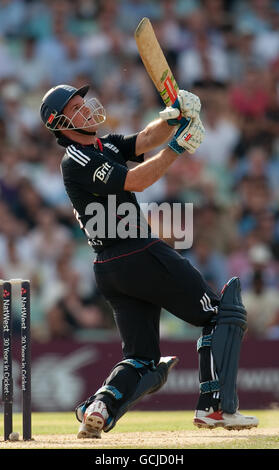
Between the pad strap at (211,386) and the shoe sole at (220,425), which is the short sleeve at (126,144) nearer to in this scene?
the pad strap at (211,386)

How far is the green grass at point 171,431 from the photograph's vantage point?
457 cm

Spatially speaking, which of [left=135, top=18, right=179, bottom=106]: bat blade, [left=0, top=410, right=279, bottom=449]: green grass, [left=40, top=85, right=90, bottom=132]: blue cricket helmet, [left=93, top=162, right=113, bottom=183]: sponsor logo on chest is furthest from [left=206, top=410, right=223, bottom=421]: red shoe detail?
[left=40, top=85, right=90, bottom=132]: blue cricket helmet

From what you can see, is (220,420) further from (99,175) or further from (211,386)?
(99,175)

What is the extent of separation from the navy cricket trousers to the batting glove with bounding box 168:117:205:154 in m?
0.58

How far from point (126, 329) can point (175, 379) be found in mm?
3491

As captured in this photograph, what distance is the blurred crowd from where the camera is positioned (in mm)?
9312

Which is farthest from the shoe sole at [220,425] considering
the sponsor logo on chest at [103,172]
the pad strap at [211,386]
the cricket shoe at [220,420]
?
the sponsor logo on chest at [103,172]

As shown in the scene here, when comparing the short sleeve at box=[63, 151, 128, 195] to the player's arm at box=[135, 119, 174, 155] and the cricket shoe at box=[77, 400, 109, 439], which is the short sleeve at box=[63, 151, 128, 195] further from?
the cricket shoe at box=[77, 400, 109, 439]

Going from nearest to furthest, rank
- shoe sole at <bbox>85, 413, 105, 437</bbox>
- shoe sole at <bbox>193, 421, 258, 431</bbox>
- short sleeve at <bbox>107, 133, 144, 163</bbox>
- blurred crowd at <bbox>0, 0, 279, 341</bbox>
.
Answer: shoe sole at <bbox>85, 413, 105, 437</bbox> → shoe sole at <bbox>193, 421, 258, 431</bbox> → short sleeve at <bbox>107, 133, 144, 163</bbox> → blurred crowd at <bbox>0, 0, 279, 341</bbox>

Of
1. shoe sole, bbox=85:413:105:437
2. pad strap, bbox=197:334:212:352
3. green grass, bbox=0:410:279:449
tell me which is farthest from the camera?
pad strap, bbox=197:334:212:352

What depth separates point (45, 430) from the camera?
5859 mm

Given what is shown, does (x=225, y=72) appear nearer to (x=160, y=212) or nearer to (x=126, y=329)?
(x=160, y=212)
